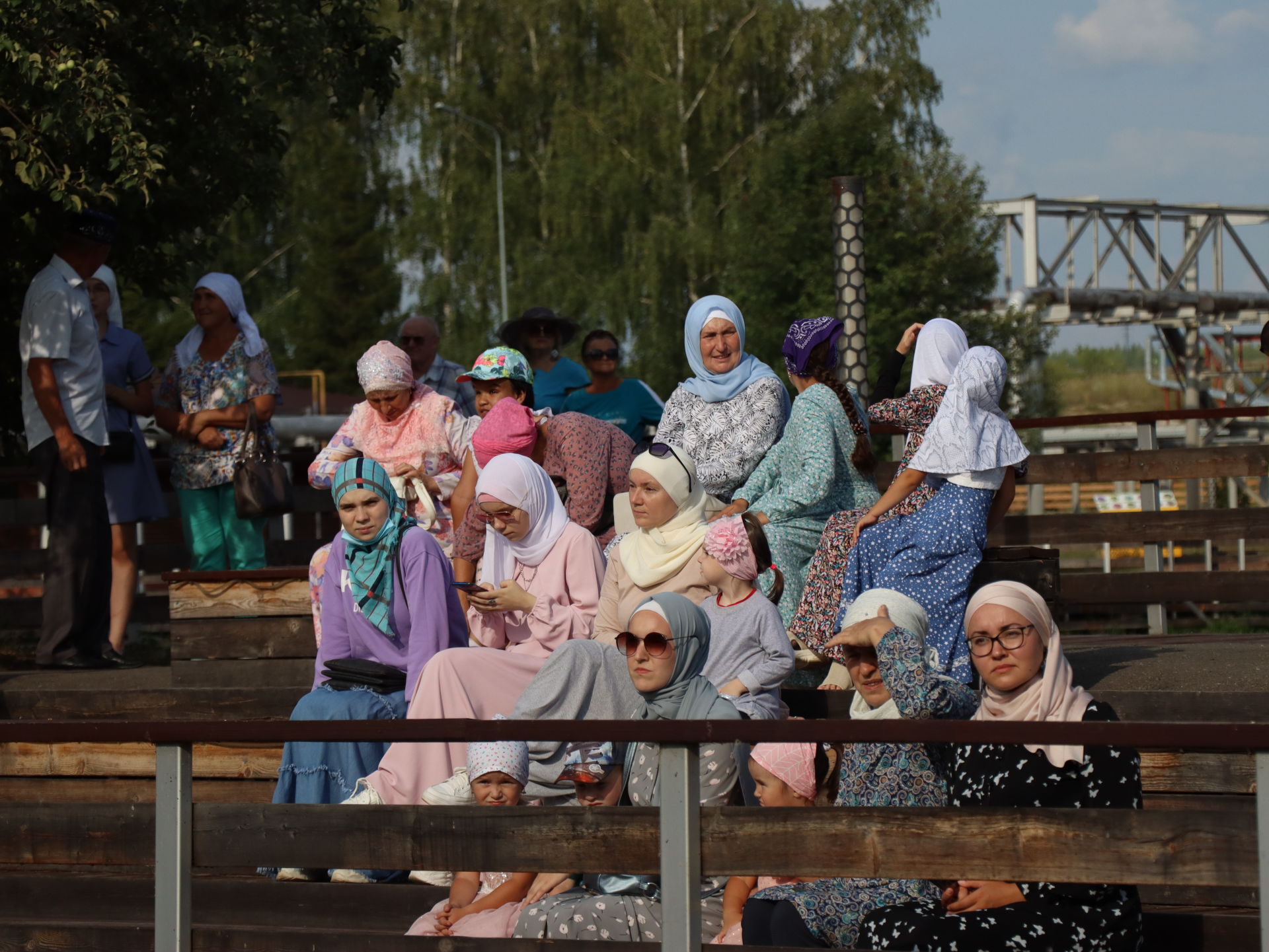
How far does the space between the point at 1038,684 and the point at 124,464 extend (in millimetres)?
4824

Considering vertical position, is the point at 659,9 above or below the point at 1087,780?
above

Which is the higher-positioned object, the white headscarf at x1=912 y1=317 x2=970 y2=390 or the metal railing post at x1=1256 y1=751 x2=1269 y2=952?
the white headscarf at x1=912 y1=317 x2=970 y2=390

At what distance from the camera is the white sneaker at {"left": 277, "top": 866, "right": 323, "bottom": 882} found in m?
5.21

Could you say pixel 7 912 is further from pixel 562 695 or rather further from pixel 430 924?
pixel 562 695

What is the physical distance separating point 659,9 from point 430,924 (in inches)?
1184

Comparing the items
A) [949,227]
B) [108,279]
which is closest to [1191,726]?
[108,279]

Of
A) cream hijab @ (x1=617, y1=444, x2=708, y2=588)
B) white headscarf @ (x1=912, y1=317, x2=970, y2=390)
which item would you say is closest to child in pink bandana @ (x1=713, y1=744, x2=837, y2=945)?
cream hijab @ (x1=617, y1=444, x2=708, y2=588)

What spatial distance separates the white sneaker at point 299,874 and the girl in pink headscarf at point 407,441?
1.88 m

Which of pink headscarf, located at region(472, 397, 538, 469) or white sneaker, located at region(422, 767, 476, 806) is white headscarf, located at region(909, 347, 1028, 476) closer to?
pink headscarf, located at region(472, 397, 538, 469)

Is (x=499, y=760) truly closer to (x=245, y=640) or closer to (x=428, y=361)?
(x=245, y=640)

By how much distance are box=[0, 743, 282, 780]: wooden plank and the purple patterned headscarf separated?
95.6 inches

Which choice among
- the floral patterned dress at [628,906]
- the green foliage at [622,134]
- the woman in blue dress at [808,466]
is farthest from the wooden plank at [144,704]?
the green foliage at [622,134]

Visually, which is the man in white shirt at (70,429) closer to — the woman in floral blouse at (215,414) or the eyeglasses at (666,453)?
the woman in floral blouse at (215,414)

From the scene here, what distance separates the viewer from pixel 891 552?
19.2 ft
